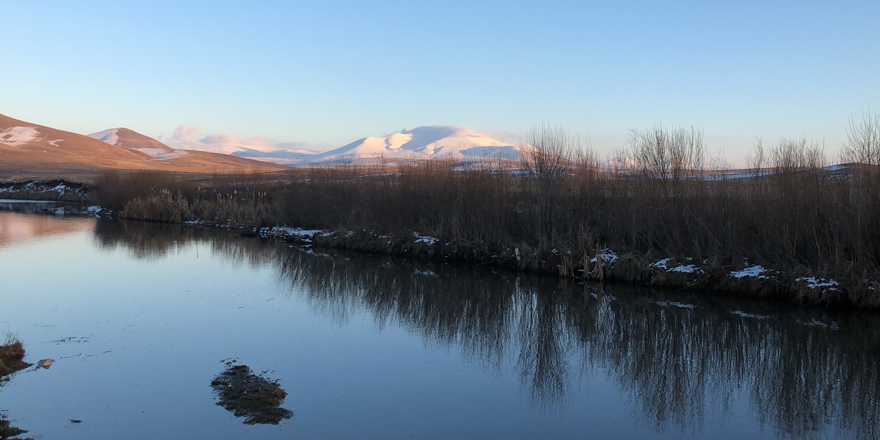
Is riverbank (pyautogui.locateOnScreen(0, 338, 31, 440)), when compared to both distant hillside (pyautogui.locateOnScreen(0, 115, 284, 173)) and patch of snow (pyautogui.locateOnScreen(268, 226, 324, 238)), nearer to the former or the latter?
patch of snow (pyautogui.locateOnScreen(268, 226, 324, 238))

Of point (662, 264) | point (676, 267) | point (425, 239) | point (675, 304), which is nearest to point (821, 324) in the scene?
point (675, 304)

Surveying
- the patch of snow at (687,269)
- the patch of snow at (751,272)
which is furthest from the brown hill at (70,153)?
the patch of snow at (751,272)

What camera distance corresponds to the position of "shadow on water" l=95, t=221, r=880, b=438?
686cm

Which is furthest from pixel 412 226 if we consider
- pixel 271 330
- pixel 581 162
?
pixel 271 330

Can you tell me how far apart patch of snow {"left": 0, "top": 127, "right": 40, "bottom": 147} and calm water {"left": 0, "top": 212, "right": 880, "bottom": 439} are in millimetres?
130102

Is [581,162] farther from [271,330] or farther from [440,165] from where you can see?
[271,330]

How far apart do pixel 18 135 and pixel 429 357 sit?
491 ft

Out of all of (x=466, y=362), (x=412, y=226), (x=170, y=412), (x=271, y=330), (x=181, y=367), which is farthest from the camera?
(x=412, y=226)

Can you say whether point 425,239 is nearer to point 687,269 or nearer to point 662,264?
point 662,264

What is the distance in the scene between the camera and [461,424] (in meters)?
6.09

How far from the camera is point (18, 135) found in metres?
125

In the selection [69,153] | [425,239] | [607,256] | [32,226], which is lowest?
[607,256]

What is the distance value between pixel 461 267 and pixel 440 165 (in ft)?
17.5

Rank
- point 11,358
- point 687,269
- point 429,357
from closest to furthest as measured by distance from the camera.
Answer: point 11,358, point 429,357, point 687,269
